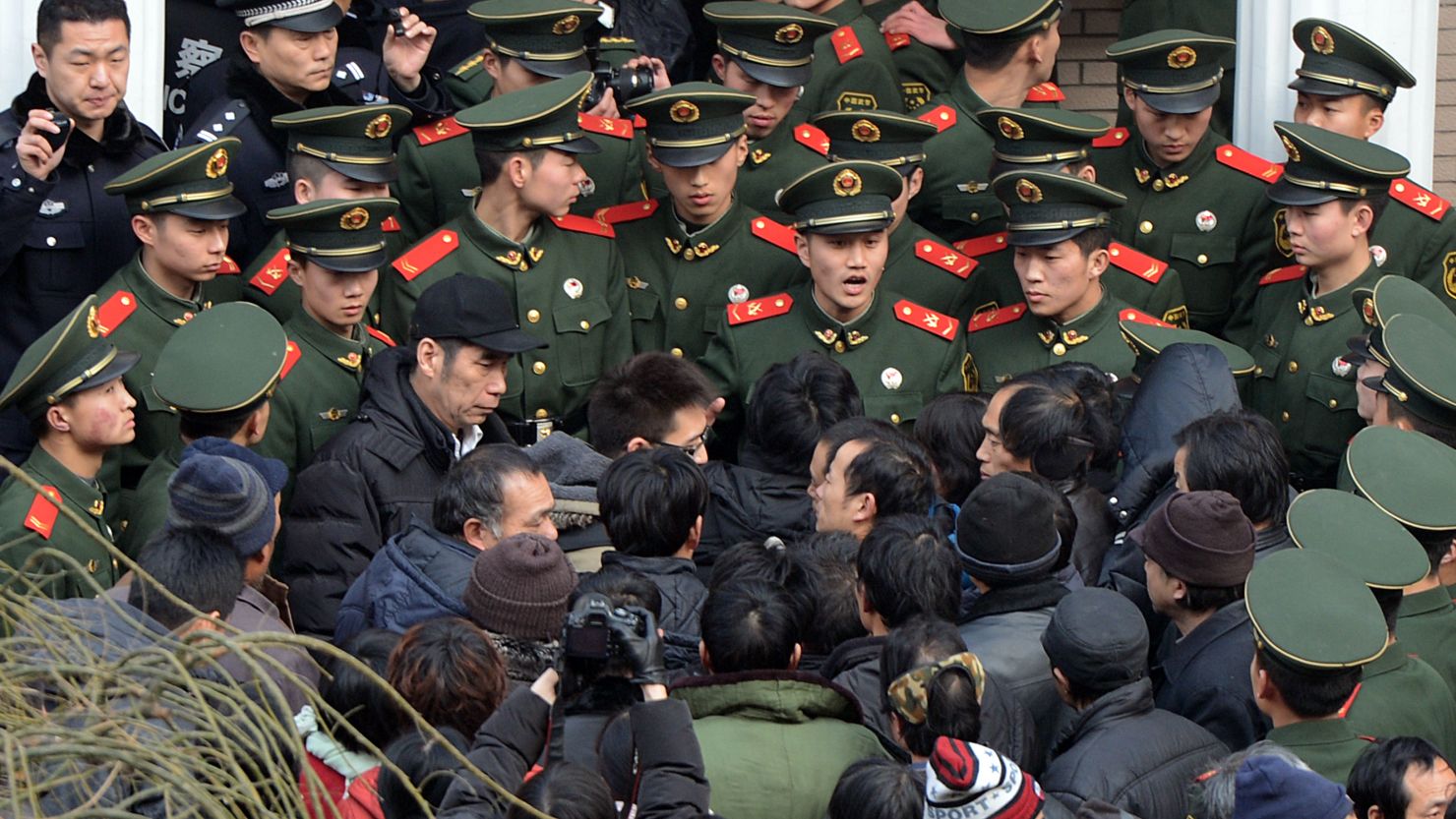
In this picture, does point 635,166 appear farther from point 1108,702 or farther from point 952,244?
point 1108,702

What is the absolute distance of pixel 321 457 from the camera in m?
6.31

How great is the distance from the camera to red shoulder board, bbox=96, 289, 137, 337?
6621 millimetres

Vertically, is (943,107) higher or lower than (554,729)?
lower

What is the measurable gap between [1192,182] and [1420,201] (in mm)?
759

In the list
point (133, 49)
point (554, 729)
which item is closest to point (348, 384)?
point (133, 49)

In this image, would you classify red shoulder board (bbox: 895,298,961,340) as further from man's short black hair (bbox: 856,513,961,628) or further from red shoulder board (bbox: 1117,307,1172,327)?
man's short black hair (bbox: 856,513,961,628)

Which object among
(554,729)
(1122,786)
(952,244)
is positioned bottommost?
(952,244)

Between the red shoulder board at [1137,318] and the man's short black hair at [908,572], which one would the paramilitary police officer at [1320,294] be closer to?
the red shoulder board at [1137,318]

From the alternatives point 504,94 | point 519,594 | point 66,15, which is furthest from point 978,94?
point 519,594

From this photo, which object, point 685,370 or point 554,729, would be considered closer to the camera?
point 554,729

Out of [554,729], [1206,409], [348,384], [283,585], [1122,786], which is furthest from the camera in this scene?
[348,384]

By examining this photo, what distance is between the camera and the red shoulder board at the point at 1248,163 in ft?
25.2

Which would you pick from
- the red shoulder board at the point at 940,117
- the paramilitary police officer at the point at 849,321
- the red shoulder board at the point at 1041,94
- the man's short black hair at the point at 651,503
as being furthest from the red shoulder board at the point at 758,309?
the man's short black hair at the point at 651,503

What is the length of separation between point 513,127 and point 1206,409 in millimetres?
2382
